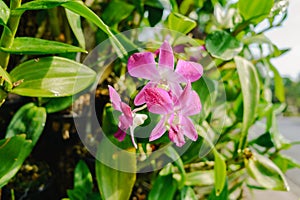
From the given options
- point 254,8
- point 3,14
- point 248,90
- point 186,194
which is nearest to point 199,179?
point 186,194

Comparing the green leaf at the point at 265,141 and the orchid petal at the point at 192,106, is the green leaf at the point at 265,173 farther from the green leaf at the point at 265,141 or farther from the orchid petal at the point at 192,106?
the orchid petal at the point at 192,106

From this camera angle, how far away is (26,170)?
55 centimetres

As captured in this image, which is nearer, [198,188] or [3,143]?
[3,143]

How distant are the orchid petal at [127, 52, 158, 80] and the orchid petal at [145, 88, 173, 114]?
0.9 inches

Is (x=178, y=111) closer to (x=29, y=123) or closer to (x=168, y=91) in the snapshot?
(x=168, y=91)

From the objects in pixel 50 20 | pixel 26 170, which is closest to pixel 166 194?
pixel 26 170

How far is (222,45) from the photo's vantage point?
17.9 inches

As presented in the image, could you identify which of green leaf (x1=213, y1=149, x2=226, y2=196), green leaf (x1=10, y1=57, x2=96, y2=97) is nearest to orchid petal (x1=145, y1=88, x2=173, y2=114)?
green leaf (x1=10, y1=57, x2=96, y2=97)

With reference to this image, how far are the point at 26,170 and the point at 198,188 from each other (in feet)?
1.25

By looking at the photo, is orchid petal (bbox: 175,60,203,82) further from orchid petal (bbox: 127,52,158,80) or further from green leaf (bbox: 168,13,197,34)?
green leaf (bbox: 168,13,197,34)

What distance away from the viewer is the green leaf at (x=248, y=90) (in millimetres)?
444

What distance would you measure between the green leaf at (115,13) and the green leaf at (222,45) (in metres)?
0.17

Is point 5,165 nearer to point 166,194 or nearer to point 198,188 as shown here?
point 166,194

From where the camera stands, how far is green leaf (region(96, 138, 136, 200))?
40 centimetres
